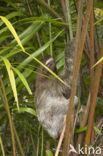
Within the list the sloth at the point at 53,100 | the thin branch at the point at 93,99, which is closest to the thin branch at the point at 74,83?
the thin branch at the point at 93,99

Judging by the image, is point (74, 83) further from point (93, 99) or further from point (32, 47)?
point (32, 47)

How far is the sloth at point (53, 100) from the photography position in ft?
3.68

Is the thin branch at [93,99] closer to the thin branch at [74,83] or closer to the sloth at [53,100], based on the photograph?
→ the thin branch at [74,83]

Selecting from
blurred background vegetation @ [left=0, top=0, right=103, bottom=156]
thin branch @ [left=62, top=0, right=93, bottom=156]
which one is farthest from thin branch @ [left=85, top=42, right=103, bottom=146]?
blurred background vegetation @ [left=0, top=0, right=103, bottom=156]

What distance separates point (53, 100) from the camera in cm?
118

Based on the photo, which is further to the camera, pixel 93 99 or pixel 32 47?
pixel 32 47

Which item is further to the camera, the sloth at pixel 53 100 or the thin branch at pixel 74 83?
the sloth at pixel 53 100

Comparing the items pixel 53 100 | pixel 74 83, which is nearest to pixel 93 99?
pixel 74 83

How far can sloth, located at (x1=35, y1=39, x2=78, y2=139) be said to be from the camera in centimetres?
112

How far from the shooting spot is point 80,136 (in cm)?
106

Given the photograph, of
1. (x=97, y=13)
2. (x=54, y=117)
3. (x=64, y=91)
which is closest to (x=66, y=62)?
(x=64, y=91)

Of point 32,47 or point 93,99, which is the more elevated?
point 32,47

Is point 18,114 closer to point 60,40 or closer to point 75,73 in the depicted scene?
point 60,40

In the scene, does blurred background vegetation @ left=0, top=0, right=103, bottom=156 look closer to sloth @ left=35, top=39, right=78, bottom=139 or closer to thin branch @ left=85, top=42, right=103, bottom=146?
sloth @ left=35, top=39, right=78, bottom=139
